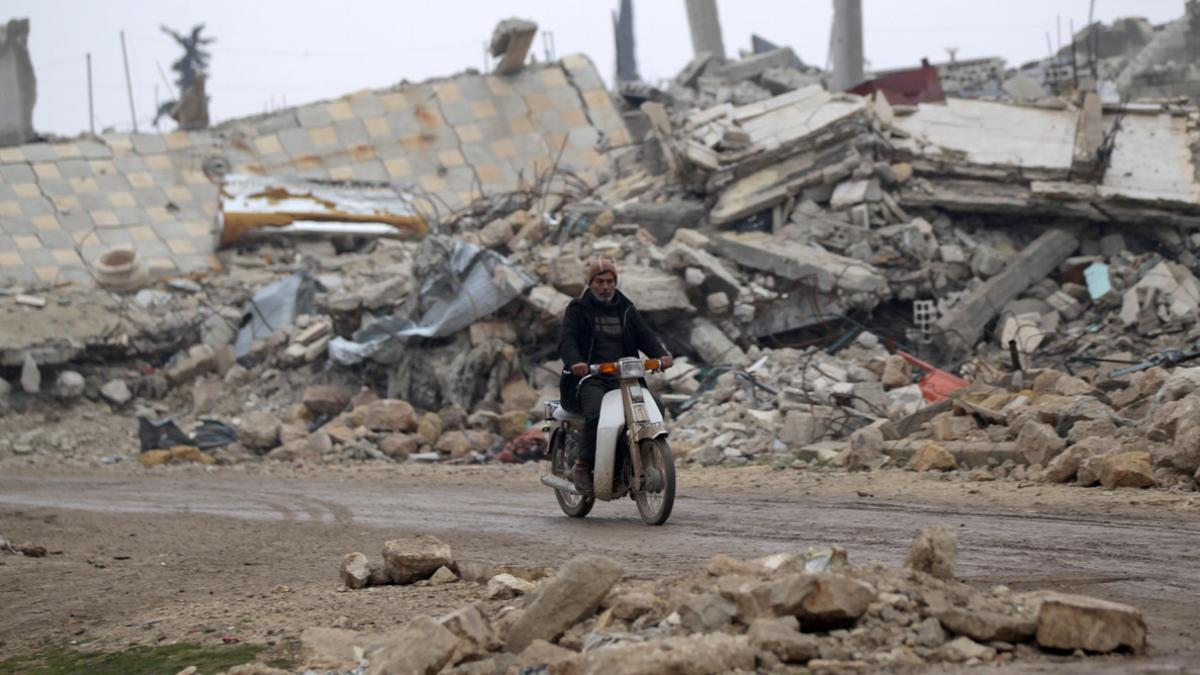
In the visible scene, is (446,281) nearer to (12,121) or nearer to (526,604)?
(526,604)

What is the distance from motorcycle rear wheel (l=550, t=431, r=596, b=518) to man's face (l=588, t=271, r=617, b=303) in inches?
49.5

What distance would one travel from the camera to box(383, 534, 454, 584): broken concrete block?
7375mm

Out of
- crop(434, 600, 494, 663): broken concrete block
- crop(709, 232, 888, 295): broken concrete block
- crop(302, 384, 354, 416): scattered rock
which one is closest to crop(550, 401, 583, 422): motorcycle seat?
crop(434, 600, 494, 663): broken concrete block

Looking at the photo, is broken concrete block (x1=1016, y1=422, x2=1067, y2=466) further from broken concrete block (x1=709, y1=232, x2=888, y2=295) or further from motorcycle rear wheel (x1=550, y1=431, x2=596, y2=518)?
broken concrete block (x1=709, y1=232, x2=888, y2=295)


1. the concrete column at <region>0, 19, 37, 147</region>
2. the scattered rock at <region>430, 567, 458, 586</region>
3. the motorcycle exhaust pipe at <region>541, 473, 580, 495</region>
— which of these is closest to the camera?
the scattered rock at <region>430, 567, 458, 586</region>

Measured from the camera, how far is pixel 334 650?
591cm

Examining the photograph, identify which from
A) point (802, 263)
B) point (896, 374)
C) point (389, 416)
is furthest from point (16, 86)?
point (896, 374)

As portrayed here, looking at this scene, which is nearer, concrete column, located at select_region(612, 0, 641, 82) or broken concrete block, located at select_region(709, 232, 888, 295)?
broken concrete block, located at select_region(709, 232, 888, 295)

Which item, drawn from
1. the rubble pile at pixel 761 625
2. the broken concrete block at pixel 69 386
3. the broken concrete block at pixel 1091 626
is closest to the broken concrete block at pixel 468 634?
the rubble pile at pixel 761 625

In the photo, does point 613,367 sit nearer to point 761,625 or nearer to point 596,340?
point 596,340

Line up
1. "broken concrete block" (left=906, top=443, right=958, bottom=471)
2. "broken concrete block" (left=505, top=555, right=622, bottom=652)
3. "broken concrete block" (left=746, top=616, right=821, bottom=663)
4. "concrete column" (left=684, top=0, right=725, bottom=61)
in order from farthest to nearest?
"concrete column" (left=684, top=0, right=725, bottom=61), "broken concrete block" (left=906, top=443, right=958, bottom=471), "broken concrete block" (left=505, top=555, right=622, bottom=652), "broken concrete block" (left=746, top=616, right=821, bottom=663)

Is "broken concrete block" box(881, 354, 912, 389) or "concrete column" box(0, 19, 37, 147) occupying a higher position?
"concrete column" box(0, 19, 37, 147)

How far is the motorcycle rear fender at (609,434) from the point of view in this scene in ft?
31.8

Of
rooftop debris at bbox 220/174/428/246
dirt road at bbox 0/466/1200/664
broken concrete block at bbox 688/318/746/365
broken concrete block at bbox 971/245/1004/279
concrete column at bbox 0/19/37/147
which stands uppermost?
concrete column at bbox 0/19/37/147
